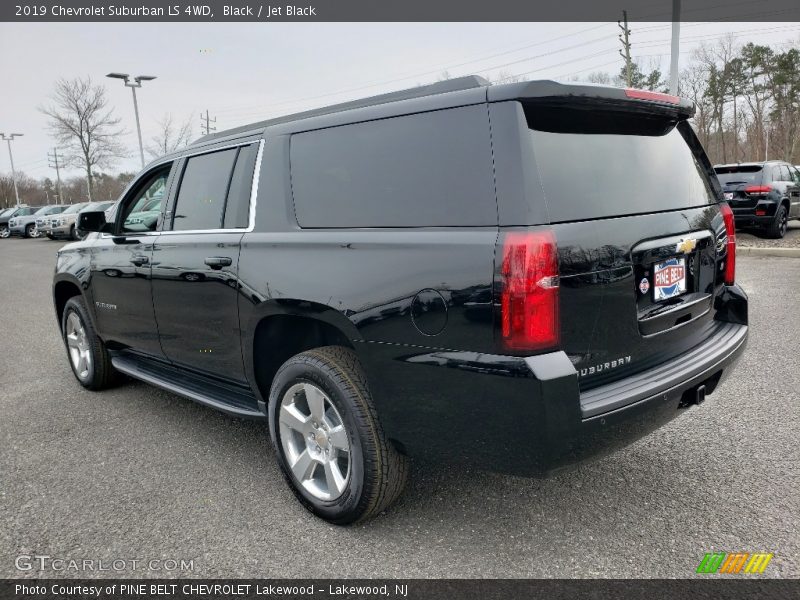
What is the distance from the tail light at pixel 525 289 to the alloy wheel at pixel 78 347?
149 inches

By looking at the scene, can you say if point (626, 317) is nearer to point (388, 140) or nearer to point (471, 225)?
point (471, 225)

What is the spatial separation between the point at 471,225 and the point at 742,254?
10607mm

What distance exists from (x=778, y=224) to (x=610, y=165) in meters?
11.6

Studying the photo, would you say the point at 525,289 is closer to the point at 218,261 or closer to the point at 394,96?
the point at 394,96

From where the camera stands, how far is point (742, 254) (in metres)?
10.9

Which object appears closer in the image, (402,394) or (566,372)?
(566,372)

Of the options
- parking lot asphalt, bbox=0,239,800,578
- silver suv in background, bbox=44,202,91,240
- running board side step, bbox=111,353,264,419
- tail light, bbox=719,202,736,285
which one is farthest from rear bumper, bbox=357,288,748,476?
silver suv in background, bbox=44,202,91,240

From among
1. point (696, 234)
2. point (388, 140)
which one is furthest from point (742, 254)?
point (388, 140)

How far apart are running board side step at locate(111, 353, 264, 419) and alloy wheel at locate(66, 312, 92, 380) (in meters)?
0.47

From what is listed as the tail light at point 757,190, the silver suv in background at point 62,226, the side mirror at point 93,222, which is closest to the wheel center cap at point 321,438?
the side mirror at point 93,222

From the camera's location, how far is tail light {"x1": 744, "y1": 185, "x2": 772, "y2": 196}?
11.5m

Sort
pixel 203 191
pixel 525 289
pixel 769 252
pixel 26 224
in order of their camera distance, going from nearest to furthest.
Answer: pixel 525 289 → pixel 203 191 → pixel 769 252 → pixel 26 224

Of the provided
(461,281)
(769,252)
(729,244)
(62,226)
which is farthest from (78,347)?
(62,226)

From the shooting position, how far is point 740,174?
11.8 meters
